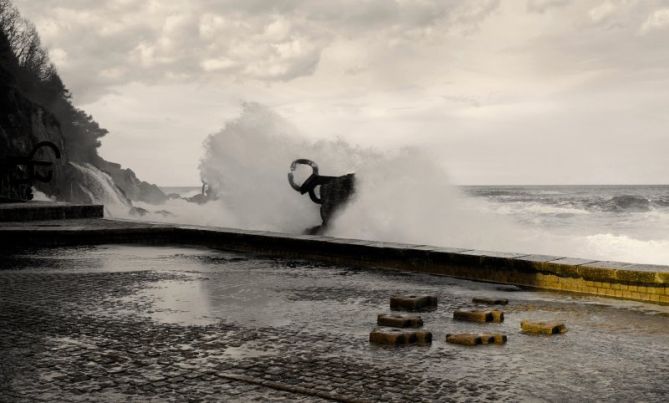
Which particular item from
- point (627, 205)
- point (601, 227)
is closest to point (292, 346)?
point (601, 227)

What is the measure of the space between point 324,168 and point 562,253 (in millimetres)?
8187

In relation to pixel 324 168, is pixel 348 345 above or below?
below

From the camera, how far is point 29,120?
148ft

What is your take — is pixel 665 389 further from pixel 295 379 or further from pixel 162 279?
pixel 162 279

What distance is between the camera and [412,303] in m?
5.64

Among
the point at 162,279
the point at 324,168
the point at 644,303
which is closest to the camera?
the point at 644,303

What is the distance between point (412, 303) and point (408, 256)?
2.65 meters

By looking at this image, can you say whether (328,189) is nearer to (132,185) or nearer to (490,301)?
(490,301)

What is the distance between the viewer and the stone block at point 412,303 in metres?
5.65

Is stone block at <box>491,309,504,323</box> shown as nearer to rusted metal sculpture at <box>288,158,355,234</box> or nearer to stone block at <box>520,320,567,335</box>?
stone block at <box>520,320,567,335</box>

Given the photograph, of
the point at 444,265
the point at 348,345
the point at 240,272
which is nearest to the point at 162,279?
the point at 240,272

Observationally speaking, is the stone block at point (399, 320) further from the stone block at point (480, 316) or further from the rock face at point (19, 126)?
the rock face at point (19, 126)

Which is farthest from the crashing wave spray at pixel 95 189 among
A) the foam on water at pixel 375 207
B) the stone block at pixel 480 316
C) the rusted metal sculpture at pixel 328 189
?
the stone block at pixel 480 316

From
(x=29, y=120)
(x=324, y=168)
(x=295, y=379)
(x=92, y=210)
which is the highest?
(x=29, y=120)
